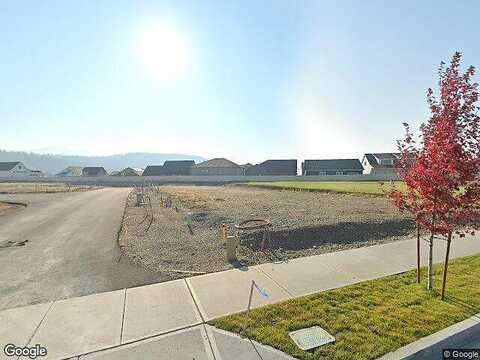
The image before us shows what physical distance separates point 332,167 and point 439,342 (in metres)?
70.1

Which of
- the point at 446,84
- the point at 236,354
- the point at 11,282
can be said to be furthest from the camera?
the point at 11,282

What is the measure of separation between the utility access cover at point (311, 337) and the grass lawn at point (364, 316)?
0.09 metres

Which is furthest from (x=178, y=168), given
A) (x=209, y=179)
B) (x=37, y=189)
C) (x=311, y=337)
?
(x=311, y=337)

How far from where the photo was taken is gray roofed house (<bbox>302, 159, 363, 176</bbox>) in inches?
2766

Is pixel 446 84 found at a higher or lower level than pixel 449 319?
higher

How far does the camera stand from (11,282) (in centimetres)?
698

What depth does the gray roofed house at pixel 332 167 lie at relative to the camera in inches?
2766

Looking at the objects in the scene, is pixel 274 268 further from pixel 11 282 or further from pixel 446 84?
pixel 11 282

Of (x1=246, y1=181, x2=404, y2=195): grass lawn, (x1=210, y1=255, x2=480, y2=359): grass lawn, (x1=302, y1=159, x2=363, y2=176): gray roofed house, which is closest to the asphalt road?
(x1=210, y1=255, x2=480, y2=359): grass lawn

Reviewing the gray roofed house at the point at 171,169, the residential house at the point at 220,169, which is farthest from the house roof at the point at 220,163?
the gray roofed house at the point at 171,169

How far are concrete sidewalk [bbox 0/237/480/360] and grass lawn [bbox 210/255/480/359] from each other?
1.00ft

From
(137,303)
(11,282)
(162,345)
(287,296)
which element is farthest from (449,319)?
(11,282)

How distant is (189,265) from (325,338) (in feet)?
14.5

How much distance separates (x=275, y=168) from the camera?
77.1 metres
